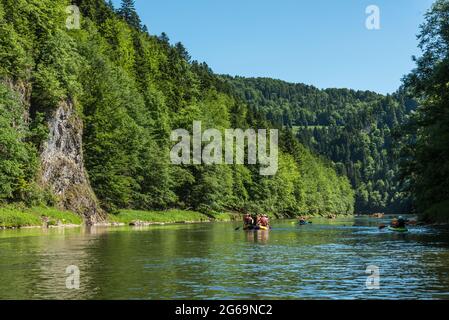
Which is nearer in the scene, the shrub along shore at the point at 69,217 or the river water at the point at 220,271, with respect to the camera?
the river water at the point at 220,271

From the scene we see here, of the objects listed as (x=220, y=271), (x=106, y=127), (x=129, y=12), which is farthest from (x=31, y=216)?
(x=129, y=12)

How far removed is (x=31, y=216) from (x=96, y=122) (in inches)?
985

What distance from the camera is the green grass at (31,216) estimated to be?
50.8m

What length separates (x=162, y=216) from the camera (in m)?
82.8

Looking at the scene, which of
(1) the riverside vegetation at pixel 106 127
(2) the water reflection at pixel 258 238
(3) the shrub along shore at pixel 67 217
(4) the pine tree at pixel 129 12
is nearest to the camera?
(2) the water reflection at pixel 258 238

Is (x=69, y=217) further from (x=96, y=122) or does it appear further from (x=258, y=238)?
(x=258, y=238)

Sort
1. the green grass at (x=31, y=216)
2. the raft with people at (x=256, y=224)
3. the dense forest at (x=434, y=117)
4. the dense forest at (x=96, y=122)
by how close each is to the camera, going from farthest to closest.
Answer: the raft with people at (x=256, y=224) → the dense forest at (x=96, y=122) → the green grass at (x=31, y=216) → the dense forest at (x=434, y=117)

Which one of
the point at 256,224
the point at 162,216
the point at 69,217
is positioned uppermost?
the point at 69,217

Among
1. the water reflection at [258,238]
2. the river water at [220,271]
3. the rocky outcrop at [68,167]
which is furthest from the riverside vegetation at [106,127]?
the river water at [220,271]

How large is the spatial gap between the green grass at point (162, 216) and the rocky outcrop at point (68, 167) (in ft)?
14.0

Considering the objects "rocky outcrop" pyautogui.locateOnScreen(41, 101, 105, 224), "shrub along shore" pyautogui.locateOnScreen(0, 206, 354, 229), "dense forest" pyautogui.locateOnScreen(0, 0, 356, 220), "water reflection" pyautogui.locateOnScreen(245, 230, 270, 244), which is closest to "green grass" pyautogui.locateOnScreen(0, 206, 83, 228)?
"shrub along shore" pyautogui.locateOnScreen(0, 206, 354, 229)

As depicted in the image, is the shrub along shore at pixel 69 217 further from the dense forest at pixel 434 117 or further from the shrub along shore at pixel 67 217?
the dense forest at pixel 434 117

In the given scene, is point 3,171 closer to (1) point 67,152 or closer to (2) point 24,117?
(2) point 24,117
